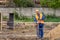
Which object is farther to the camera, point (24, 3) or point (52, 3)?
point (24, 3)

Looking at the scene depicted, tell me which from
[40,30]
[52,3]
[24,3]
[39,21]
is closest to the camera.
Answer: [39,21]

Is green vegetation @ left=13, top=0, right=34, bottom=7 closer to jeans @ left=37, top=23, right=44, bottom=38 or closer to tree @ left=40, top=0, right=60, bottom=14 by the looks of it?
tree @ left=40, top=0, right=60, bottom=14

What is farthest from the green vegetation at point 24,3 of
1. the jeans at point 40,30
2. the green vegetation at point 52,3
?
the jeans at point 40,30

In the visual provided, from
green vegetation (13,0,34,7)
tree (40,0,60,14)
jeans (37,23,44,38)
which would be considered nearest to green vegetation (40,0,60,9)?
tree (40,0,60,14)

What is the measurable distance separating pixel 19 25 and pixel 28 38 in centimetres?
425

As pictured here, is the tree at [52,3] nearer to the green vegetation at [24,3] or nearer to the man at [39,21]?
the green vegetation at [24,3]

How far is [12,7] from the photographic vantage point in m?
22.9

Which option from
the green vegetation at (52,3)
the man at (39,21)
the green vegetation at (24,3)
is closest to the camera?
the man at (39,21)

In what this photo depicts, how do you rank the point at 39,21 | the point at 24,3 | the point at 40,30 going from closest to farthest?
1. the point at 39,21
2. the point at 40,30
3. the point at 24,3

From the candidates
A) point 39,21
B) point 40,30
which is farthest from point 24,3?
point 39,21

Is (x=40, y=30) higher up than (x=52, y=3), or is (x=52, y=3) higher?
(x=52, y=3)

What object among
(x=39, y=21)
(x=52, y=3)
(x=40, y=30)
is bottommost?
(x=40, y=30)

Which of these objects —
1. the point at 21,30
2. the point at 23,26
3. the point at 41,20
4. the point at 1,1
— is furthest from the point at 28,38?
the point at 1,1

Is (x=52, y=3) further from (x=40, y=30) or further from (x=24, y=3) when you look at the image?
(x=40, y=30)
